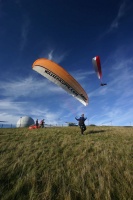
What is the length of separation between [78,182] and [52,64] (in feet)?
40.7

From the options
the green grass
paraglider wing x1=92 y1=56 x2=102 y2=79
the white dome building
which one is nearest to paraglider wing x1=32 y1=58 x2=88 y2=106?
paraglider wing x1=92 y1=56 x2=102 y2=79

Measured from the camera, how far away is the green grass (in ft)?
20.5

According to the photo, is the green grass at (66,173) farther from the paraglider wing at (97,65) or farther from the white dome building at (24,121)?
the white dome building at (24,121)

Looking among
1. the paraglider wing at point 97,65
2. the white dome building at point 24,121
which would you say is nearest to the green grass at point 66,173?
the paraglider wing at point 97,65

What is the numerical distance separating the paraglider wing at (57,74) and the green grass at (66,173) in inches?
262

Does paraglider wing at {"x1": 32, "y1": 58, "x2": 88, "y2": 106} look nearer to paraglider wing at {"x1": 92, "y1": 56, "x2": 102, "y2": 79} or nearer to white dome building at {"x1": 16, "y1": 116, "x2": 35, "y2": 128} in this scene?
paraglider wing at {"x1": 92, "y1": 56, "x2": 102, "y2": 79}

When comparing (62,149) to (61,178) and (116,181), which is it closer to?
(61,178)

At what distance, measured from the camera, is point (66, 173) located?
8258 mm

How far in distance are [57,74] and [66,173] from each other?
410 inches

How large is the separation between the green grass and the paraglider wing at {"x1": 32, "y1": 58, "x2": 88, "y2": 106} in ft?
21.9

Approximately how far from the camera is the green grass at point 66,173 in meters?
6.25

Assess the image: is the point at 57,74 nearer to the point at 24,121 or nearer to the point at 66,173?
the point at 66,173

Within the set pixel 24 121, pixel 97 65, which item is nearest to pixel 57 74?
pixel 97 65

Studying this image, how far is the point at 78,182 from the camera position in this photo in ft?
23.7
